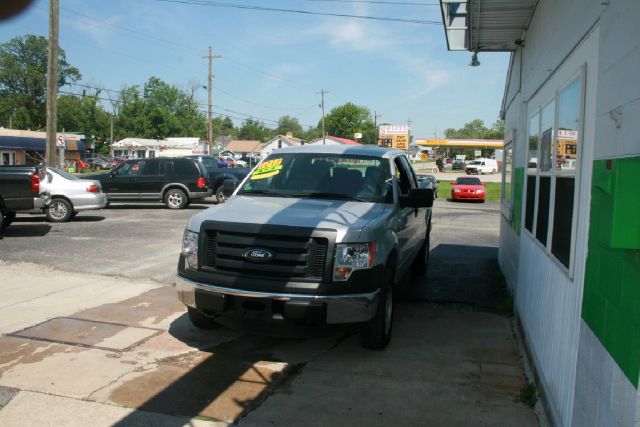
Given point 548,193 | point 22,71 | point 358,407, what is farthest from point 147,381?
point 22,71

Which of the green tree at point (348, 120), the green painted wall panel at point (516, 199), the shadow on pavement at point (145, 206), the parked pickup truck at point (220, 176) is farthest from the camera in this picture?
the green tree at point (348, 120)

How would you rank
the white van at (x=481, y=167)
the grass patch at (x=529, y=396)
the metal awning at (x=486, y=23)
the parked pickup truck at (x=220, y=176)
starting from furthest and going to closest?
the white van at (x=481, y=167)
the parked pickup truck at (x=220, y=176)
the metal awning at (x=486, y=23)
the grass patch at (x=529, y=396)

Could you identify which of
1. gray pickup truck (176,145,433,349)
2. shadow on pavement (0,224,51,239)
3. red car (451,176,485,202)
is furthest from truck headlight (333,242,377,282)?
red car (451,176,485,202)

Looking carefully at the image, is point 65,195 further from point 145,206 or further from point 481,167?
point 481,167

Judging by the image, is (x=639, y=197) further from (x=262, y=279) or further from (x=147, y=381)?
(x=147, y=381)

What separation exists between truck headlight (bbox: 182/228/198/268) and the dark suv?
45.3 ft

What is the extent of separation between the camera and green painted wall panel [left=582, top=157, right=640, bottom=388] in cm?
209

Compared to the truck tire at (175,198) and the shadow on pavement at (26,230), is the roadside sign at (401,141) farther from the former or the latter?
the shadow on pavement at (26,230)

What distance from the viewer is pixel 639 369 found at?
204 centimetres

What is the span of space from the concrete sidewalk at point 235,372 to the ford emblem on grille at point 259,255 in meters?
0.79

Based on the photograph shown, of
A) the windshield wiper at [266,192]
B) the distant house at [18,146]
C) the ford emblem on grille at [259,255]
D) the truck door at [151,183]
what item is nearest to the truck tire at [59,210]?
the truck door at [151,183]

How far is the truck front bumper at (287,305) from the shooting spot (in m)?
4.55

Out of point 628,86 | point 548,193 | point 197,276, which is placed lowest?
point 197,276

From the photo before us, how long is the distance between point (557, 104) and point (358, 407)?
106 inches
